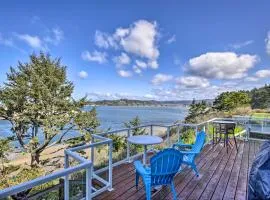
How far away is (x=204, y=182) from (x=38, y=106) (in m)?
12.2

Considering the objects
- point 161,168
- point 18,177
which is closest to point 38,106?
point 18,177

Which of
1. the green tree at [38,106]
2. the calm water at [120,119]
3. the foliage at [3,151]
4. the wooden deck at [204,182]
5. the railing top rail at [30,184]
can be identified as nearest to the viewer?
the railing top rail at [30,184]

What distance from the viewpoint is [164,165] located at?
288 centimetres

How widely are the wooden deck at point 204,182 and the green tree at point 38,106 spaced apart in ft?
34.5

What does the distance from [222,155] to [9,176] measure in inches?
464

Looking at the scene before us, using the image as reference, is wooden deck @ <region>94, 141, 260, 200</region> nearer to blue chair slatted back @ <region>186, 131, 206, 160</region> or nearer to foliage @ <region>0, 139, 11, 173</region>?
blue chair slatted back @ <region>186, 131, 206, 160</region>

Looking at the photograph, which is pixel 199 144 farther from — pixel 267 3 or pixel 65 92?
pixel 65 92

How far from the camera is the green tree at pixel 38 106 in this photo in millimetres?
12883

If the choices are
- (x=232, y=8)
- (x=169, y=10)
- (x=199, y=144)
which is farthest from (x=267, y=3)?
(x=199, y=144)

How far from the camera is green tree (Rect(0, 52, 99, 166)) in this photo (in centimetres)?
1288

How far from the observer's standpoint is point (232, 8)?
28.1ft

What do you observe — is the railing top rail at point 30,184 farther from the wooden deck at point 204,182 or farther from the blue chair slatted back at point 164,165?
the wooden deck at point 204,182

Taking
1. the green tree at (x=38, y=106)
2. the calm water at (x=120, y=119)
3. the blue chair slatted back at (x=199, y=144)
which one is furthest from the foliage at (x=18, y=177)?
the blue chair slatted back at (x=199, y=144)

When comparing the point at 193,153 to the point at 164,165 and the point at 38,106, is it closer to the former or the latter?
the point at 164,165
